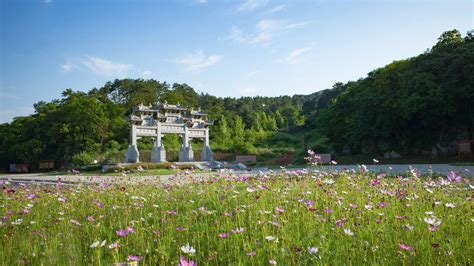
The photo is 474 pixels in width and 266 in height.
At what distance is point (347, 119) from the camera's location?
28.7 meters

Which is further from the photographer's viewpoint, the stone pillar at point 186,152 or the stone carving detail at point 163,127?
the stone pillar at point 186,152

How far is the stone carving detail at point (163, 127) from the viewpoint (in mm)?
25875

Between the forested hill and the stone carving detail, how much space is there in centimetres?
607

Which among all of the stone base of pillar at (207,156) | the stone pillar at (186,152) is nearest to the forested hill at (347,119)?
the stone base of pillar at (207,156)

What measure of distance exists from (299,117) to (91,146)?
37039 mm

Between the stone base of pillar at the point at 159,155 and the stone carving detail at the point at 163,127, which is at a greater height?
the stone carving detail at the point at 163,127

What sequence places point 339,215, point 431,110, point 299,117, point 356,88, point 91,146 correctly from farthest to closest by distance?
point 299,117, point 91,146, point 356,88, point 431,110, point 339,215

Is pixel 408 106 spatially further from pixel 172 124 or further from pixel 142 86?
pixel 142 86

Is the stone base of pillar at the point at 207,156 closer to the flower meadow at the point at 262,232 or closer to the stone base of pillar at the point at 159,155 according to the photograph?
the stone base of pillar at the point at 159,155

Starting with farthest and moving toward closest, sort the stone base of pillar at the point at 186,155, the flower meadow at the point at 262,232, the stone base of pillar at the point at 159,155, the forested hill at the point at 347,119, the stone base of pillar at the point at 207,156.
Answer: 1. the stone base of pillar at the point at 207,156
2. the stone base of pillar at the point at 186,155
3. the stone base of pillar at the point at 159,155
4. the forested hill at the point at 347,119
5. the flower meadow at the point at 262,232

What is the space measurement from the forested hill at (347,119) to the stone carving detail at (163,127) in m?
6.07

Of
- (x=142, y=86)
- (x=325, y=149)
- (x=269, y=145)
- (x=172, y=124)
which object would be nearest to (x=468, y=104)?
(x=325, y=149)

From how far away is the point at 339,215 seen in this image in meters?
3.83

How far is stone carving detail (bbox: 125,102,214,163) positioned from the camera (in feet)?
84.9
